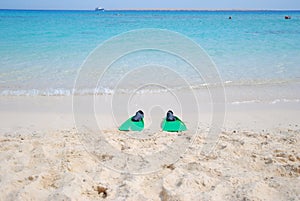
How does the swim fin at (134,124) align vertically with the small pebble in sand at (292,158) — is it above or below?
below

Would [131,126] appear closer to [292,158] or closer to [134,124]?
[134,124]

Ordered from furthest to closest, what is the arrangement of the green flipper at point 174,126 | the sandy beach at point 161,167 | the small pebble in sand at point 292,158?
the green flipper at point 174,126 < the small pebble in sand at point 292,158 < the sandy beach at point 161,167

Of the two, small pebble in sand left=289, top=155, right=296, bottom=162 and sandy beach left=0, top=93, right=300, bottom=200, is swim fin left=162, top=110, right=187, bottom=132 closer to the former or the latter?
sandy beach left=0, top=93, right=300, bottom=200

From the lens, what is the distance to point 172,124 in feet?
13.9

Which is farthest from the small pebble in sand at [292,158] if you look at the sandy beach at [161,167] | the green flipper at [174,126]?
the green flipper at [174,126]

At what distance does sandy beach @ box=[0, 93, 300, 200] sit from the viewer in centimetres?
245

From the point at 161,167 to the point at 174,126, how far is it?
1279 mm

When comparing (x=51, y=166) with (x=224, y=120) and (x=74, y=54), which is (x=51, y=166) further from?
(x=74, y=54)

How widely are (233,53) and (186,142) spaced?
8.16m

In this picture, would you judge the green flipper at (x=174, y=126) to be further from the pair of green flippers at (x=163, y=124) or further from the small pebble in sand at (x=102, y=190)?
the small pebble in sand at (x=102, y=190)

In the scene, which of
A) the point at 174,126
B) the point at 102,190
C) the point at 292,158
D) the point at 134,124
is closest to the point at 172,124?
the point at 174,126

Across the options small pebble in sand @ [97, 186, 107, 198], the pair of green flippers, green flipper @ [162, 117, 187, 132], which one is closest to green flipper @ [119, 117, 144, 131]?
the pair of green flippers

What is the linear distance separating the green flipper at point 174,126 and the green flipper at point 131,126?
13.2 inches

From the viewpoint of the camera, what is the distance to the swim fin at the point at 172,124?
408cm
